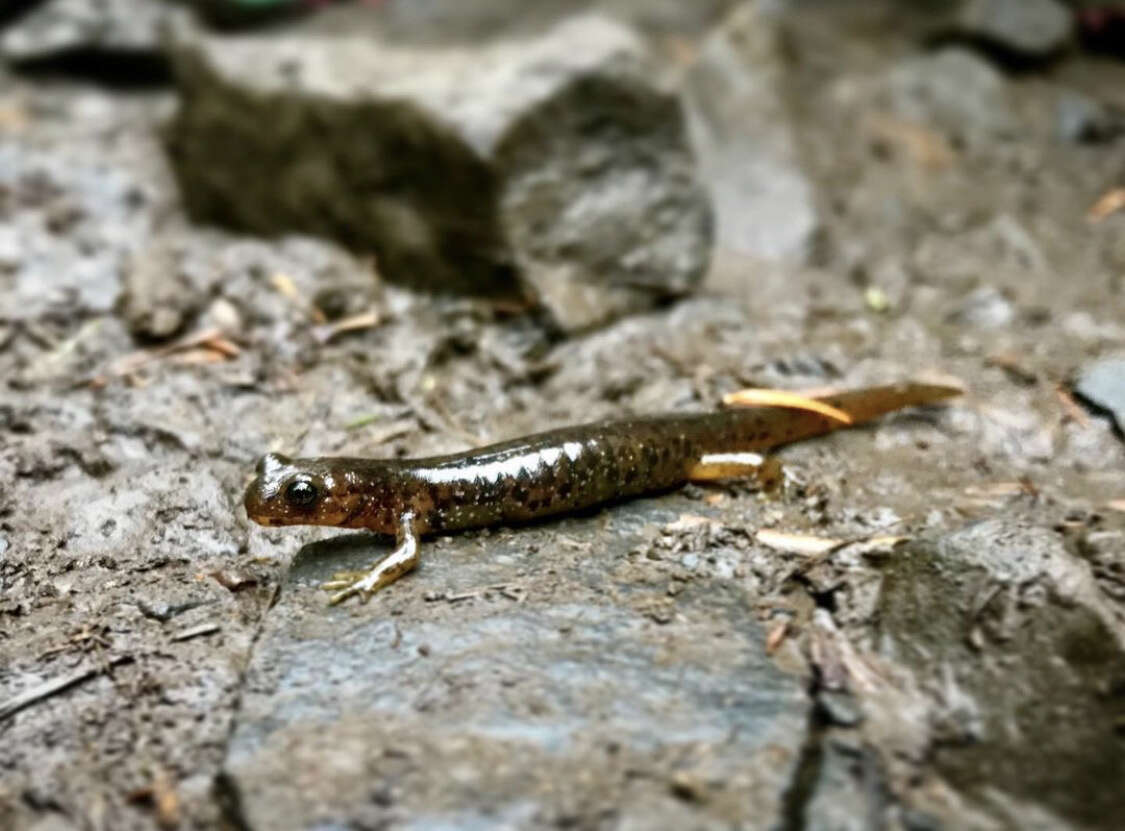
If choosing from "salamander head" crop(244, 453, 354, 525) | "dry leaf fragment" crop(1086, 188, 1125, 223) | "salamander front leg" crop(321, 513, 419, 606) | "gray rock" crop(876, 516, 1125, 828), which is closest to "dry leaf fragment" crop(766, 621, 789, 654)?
"gray rock" crop(876, 516, 1125, 828)

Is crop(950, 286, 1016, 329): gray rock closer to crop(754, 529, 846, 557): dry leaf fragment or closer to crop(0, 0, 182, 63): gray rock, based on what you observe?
crop(754, 529, 846, 557): dry leaf fragment

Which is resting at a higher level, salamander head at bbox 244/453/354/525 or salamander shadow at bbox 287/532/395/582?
salamander head at bbox 244/453/354/525

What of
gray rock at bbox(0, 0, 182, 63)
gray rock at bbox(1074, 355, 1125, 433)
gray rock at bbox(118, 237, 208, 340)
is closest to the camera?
A: gray rock at bbox(1074, 355, 1125, 433)

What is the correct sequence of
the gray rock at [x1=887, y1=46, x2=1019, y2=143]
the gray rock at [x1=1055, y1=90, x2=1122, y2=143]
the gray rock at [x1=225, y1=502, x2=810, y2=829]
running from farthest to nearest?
the gray rock at [x1=887, y1=46, x2=1019, y2=143] < the gray rock at [x1=1055, y1=90, x2=1122, y2=143] < the gray rock at [x1=225, y1=502, x2=810, y2=829]

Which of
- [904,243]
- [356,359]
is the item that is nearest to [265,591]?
[356,359]

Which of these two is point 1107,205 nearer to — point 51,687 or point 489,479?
point 489,479

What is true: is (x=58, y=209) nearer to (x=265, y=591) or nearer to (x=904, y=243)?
(x=265, y=591)
